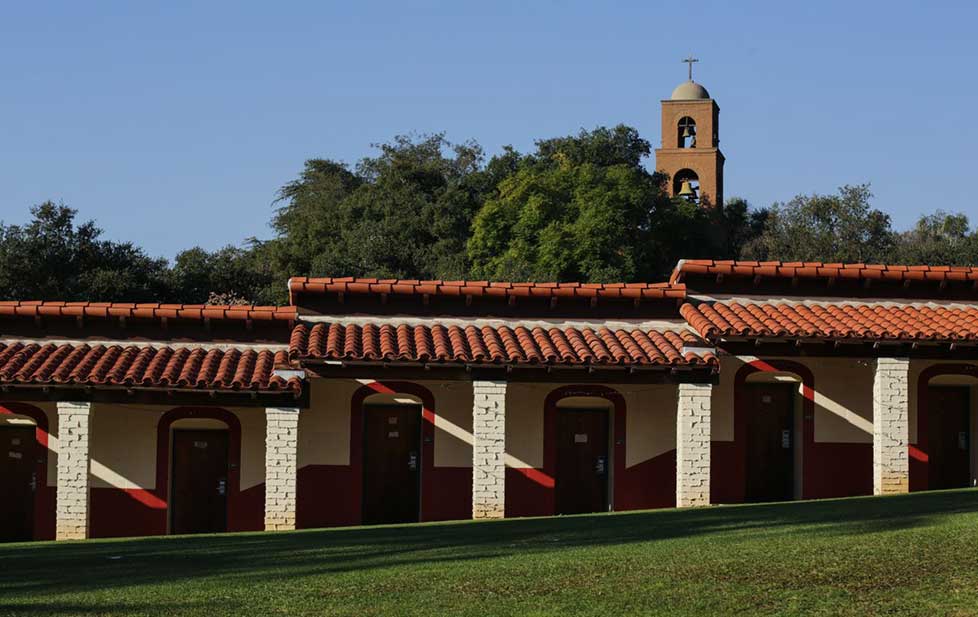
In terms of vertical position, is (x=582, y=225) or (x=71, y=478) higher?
(x=582, y=225)

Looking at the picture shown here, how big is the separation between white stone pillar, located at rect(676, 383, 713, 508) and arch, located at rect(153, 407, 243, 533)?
23.9ft

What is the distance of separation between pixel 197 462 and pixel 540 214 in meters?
48.8

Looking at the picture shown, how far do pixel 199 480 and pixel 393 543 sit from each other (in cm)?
712

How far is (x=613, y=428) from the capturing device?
25.0 m

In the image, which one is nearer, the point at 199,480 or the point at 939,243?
the point at 199,480

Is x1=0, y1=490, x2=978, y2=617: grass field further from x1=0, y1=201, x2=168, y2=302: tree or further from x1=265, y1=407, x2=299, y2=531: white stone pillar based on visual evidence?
x1=0, y1=201, x2=168, y2=302: tree

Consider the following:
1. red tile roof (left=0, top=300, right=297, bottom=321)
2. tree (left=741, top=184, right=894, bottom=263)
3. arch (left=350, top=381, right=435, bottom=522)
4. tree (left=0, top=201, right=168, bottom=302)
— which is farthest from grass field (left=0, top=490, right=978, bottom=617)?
tree (left=741, top=184, right=894, bottom=263)

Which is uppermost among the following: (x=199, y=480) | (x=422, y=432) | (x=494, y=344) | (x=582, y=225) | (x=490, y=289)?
(x=582, y=225)

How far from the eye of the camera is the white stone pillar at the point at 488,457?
77.1 ft

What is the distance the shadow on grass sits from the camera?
15742 mm

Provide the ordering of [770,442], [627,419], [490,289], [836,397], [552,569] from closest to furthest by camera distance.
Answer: [552,569] → [627,419] → [836,397] → [770,442] → [490,289]

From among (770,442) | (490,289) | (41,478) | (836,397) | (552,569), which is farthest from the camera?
(490,289)

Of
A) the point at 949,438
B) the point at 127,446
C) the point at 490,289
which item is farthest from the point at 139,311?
the point at 949,438

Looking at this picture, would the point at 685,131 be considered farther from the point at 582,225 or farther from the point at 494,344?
the point at 494,344
